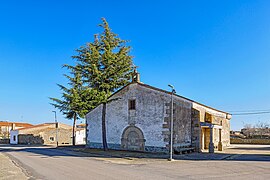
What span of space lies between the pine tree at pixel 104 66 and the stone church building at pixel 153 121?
1347 millimetres

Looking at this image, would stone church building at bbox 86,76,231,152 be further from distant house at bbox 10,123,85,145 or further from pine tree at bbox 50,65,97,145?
distant house at bbox 10,123,85,145

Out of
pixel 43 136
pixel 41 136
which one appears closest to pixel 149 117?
pixel 43 136

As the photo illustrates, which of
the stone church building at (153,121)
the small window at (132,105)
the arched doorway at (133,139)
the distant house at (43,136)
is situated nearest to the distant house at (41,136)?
the distant house at (43,136)

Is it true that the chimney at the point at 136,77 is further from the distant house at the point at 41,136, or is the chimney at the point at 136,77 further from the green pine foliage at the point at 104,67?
the distant house at the point at 41,136

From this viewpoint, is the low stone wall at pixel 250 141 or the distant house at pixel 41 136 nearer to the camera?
the low stone wall at pixel 250 141

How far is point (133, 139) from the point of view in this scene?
30000mm

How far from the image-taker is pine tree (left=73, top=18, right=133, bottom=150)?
3053cm

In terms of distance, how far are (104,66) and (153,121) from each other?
8351mm

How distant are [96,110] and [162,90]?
10265 millimetres

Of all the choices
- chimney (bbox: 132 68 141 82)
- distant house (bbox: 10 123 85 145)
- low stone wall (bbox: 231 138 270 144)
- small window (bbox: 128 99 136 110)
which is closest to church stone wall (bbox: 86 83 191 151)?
small window (bbox: 128 99 136 110)

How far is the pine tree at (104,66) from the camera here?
30.5 metres

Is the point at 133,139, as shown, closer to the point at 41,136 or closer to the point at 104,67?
the point at 104,67

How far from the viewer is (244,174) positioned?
49.6 feet

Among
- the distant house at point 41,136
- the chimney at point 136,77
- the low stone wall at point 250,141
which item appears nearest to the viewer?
the chimney at point 136,77
